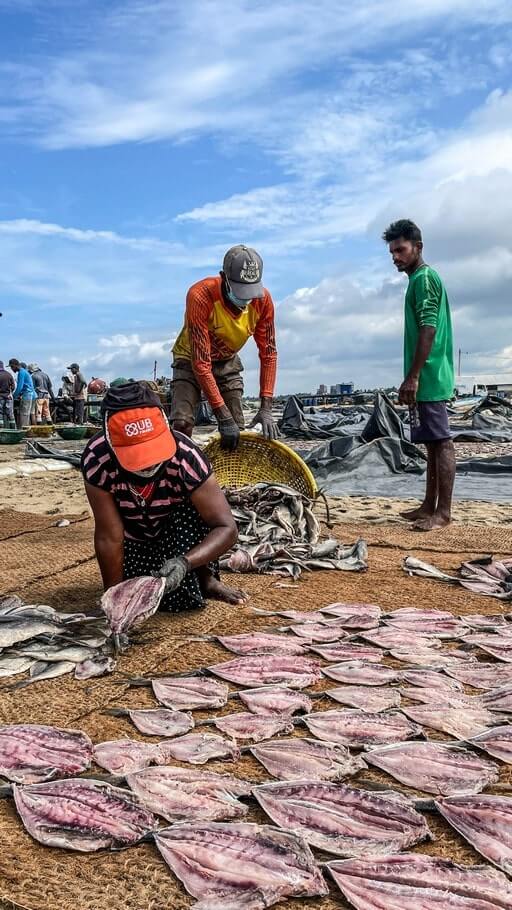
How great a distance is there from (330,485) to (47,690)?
A: 22.1 feet

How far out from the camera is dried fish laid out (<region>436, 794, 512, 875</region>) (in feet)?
5.54

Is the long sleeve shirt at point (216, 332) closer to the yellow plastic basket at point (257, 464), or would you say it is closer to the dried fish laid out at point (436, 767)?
the yellow plastic basket at point (257, 464)

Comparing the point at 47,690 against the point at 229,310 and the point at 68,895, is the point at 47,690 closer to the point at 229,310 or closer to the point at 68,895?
the point at 68,895

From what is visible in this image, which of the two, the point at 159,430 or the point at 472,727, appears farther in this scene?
the point at 159,430

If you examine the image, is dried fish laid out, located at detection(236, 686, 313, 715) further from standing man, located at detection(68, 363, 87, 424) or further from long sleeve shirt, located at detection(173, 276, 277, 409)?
standing man, located at detection(68, 363, 87, 424)

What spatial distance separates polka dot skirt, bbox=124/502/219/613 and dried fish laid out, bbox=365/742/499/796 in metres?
1.43

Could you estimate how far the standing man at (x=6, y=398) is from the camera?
671 inches

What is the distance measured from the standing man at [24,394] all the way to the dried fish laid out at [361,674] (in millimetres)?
14746

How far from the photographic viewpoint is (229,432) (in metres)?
5.24

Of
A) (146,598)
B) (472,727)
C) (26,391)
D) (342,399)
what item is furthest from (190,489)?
(342,399)

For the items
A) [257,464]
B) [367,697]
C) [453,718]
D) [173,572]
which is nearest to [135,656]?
[173,572]

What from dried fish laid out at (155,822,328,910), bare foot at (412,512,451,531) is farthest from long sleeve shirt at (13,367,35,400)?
dried fish laid out at (155,822,328,910)

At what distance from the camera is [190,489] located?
3.26 meters

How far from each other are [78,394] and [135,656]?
17.3 m
